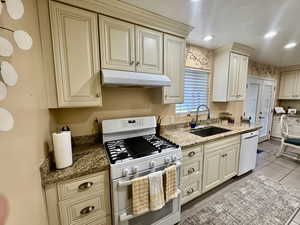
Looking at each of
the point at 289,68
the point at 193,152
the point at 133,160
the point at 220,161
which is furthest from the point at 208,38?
the point at 289,68

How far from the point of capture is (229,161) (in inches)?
85.0

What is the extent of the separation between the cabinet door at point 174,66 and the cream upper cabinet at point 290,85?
4.66m

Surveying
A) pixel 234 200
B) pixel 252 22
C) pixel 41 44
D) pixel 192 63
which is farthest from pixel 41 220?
pixel 252 22

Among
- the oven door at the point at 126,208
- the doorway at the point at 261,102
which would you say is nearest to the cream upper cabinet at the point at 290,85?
the doorway at the point at 261,102

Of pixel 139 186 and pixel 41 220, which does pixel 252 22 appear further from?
pixel 41 220

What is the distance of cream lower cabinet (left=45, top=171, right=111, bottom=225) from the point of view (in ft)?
3.33

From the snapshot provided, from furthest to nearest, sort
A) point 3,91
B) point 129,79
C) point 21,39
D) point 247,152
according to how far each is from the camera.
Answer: point 247,152, point 129,79, point 21,39, point 3,91

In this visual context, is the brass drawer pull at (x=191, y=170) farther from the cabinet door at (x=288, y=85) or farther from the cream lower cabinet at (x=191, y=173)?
the cabinet door at (x=288, y=85)

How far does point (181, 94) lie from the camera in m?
1.93

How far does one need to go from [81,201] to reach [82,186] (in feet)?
0.45

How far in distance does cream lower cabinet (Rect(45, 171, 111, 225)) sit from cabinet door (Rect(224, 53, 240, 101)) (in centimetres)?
260

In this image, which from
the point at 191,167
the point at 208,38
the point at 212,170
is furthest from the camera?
the point at 208,38

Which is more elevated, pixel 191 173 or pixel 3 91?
pixel 3 91

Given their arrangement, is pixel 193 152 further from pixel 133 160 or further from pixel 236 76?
pixel 236 76
